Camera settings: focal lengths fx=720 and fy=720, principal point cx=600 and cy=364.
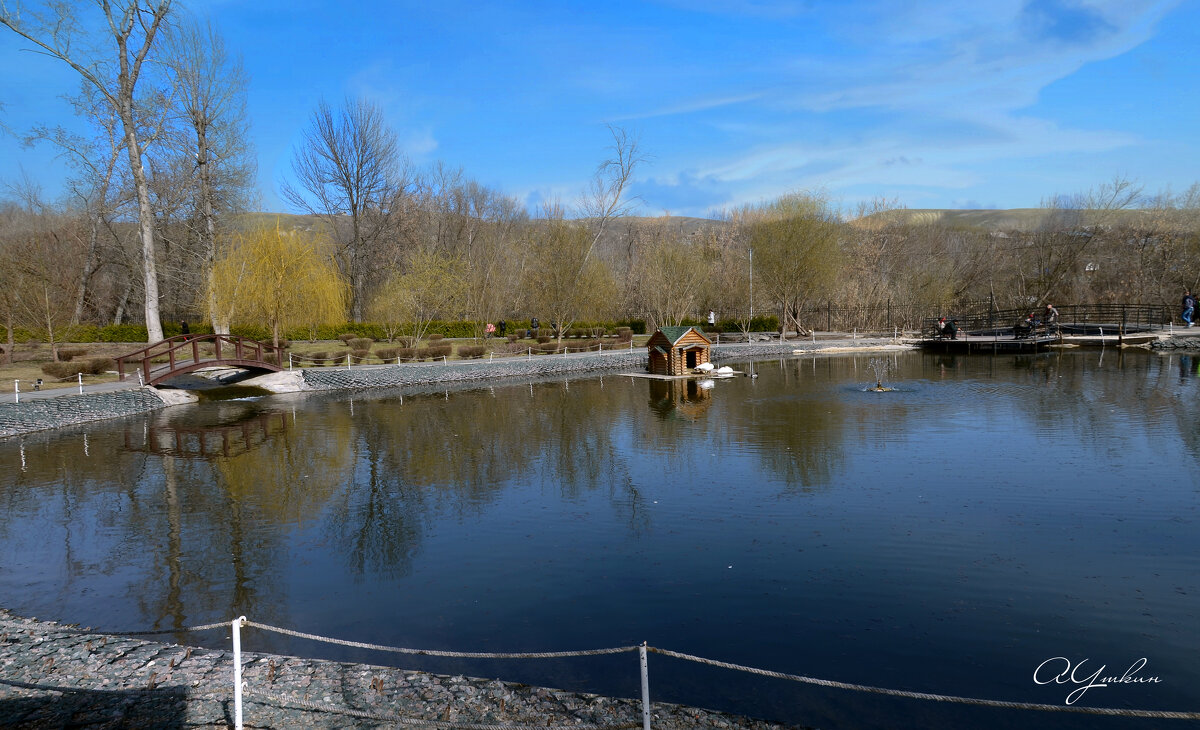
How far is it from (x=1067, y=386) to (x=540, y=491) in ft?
69.5

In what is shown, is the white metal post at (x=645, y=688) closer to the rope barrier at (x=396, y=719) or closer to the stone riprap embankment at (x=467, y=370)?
the rope barrier at (x=396, y=719)

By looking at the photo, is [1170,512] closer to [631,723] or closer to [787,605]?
[787,605]

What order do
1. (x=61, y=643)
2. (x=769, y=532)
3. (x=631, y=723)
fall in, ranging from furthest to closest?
(x=769, y=532) → (x=61, y=643) → (x=631, y=723)

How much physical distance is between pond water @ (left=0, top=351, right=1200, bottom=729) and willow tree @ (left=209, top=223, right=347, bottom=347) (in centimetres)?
1518

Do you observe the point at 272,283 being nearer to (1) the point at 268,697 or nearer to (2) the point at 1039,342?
(1) the point at 268,697

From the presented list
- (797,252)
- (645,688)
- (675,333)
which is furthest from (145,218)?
(797,252)

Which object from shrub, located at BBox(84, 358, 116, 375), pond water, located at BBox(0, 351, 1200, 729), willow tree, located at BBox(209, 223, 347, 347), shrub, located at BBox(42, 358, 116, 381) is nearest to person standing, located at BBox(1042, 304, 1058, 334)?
pond water, located at BBox(0, 351, 1200, 729)

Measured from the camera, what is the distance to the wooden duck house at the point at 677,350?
33.2 metres

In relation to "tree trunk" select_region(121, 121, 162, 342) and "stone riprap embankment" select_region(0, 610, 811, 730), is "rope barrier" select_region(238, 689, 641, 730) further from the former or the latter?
"tree trunk" select_region(121, 121, 162, 342)

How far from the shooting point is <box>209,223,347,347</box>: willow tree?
34344 millimetres

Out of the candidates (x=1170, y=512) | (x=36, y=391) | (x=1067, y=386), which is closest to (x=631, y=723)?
(x=1170, y=512)

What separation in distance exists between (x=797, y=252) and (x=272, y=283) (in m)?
33.7

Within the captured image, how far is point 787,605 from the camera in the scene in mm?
8070

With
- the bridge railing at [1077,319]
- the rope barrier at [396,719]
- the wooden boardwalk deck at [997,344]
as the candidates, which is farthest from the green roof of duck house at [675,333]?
the rope barrier at [396,719]
